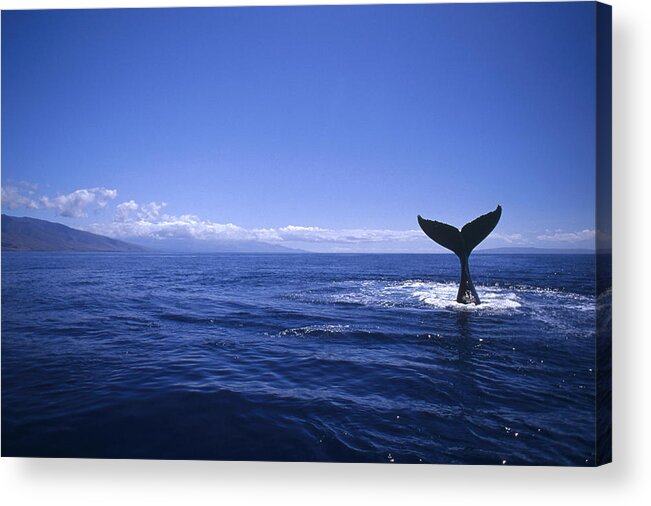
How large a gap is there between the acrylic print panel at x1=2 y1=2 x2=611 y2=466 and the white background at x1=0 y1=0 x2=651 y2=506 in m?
0.21

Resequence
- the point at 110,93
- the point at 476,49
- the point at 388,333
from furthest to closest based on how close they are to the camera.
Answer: the point at 388,333, the point at 110,93, the point at 476,49

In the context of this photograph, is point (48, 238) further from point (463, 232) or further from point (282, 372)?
point (463, 232)

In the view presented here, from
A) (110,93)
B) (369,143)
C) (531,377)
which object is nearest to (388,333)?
(531,377)

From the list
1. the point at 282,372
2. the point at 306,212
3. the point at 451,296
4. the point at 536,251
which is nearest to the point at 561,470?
the point at 536,251

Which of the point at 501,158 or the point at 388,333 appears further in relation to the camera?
the point at 388,333

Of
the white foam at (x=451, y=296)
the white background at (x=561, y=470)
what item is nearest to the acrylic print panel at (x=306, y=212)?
the white background at (x=561, y=470)

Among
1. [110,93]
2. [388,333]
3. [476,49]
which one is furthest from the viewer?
[388,333]

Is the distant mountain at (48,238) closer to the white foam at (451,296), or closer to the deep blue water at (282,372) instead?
the deep blue water at (282,372)

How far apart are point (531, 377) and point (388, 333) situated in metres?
1.86

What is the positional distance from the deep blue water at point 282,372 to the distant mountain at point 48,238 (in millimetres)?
221

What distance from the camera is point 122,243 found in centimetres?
541

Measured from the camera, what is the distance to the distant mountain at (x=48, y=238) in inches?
194

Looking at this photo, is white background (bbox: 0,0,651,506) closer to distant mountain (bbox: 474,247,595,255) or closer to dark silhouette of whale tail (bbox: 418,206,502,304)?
distant mountain (bbox: 474,247,595,255)

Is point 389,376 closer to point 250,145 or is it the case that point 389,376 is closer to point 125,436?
point 125,436
